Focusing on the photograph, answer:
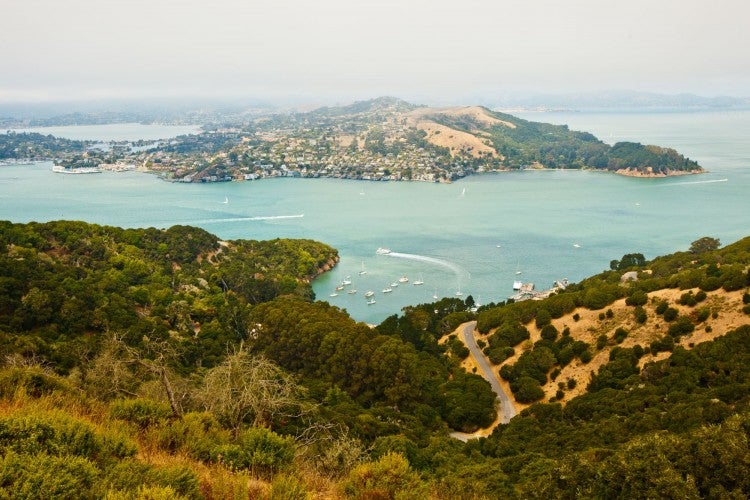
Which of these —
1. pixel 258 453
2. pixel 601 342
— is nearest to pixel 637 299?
pixel 601 342

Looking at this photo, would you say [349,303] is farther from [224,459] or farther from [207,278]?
[224,459]

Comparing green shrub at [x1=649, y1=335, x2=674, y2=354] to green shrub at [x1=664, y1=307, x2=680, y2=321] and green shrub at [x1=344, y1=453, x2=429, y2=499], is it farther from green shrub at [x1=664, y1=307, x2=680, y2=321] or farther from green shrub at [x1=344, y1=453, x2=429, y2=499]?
green shrub at [x1=344, y1=453, x2=429, y2=499]

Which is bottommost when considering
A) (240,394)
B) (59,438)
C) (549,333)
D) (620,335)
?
(549,333)

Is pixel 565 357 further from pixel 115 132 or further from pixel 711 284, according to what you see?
pixel 115 132

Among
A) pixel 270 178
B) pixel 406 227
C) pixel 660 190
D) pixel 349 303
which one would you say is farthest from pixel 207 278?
pixel 660 190

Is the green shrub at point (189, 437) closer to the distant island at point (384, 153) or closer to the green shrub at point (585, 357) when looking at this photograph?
the green shrub at point (585, 357)

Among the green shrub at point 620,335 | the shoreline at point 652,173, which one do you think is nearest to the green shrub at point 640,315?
the green shrub at point 620,335
